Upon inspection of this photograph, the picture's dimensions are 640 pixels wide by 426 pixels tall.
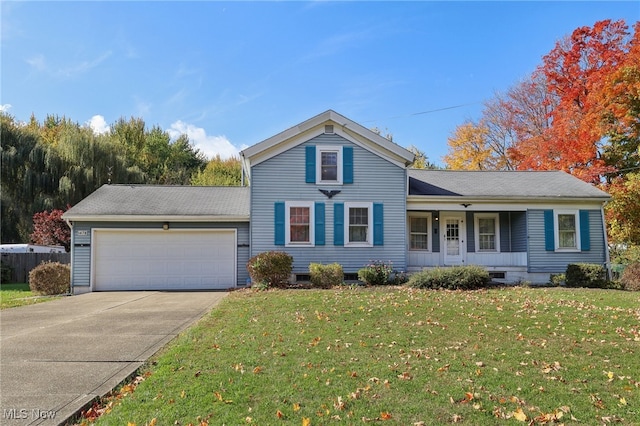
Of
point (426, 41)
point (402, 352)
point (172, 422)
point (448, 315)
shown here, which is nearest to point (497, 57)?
point (426, 41)

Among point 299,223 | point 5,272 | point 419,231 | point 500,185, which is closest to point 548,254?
point 500,185

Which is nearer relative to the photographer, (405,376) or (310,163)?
(405,376)

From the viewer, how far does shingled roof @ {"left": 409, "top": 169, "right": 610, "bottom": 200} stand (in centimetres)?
1599

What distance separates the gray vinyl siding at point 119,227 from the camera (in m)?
14.9

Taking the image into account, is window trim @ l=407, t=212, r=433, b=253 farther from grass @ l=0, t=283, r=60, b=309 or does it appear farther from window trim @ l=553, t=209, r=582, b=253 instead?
Result: grass @ l=0, t=283, r=60, b=309

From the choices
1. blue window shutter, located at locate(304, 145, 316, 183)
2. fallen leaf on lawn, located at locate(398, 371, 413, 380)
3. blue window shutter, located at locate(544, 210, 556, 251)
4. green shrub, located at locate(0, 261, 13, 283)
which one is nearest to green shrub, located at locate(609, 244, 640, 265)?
blue window shutter, located at locate(544, 210, 556, 251)

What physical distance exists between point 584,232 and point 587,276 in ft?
7.87

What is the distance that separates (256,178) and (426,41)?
7969 mm

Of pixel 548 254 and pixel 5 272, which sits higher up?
pixel 548 254

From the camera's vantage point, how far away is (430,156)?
4153 centimetres

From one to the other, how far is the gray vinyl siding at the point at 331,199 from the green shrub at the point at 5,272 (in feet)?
43.4

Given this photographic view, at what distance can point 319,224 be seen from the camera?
49.6 ft

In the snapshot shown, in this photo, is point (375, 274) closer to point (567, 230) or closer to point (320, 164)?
point (320, 164)

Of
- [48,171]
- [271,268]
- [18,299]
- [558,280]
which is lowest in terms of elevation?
[18,299]
